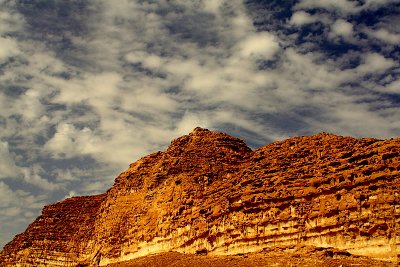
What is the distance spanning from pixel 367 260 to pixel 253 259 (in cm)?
727

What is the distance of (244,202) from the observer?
118ft

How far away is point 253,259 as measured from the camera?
30281 millimetres

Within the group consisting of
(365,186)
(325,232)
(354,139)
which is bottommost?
(325,232)

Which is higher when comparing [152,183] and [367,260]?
[152,183]

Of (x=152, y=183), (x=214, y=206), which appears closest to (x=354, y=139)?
(x=214, y=206)

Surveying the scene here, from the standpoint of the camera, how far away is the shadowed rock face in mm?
28844

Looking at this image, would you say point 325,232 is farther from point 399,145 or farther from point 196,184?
point 196,184

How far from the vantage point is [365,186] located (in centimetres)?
2928

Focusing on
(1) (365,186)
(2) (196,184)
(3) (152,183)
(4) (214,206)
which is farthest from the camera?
(3) (152,183)

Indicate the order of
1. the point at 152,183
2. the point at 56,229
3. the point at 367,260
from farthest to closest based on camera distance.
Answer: the point at 56,229
the point at 152,183
the point at 367,260

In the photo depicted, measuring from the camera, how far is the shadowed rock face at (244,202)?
2884 centimetres

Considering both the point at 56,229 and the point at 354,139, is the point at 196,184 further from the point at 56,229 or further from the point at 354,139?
the point at 56,229

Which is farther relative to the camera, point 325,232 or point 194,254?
point 194,254

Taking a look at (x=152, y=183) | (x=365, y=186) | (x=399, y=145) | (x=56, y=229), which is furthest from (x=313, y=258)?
(x=56, y=229)
